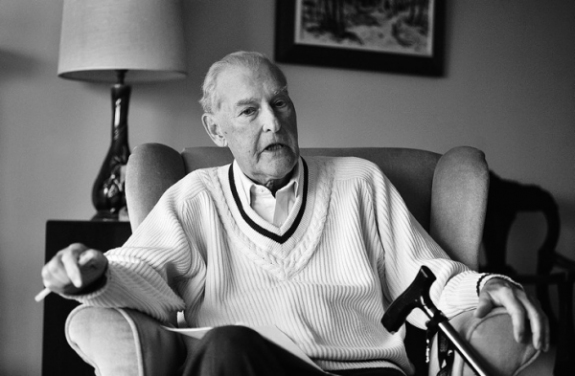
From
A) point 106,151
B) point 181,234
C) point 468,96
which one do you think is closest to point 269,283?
point 181,234

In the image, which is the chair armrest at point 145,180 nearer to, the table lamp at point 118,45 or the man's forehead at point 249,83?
the man's forehead at point 249,83

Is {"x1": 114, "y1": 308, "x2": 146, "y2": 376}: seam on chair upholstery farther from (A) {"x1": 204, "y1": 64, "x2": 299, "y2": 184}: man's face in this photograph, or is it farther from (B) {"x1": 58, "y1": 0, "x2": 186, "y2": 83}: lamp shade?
(B) {"x1": 58, "y1": 0, "x2": 186, "y2": 83}: lamp shade

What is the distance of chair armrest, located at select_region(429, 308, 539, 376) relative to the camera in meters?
1.48

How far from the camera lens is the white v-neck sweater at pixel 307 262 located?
1.66m

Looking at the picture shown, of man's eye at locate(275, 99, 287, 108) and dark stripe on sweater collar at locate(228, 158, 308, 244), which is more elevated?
man's eye at locate(275, 99, 287, 108)

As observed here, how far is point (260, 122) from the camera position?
6.11 feet

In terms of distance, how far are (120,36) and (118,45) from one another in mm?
30

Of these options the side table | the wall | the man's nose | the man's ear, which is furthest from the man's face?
the wall

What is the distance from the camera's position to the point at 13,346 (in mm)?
2795

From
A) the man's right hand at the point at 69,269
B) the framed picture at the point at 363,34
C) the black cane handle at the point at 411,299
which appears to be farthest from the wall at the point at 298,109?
the black cane handle at the point at 411,299

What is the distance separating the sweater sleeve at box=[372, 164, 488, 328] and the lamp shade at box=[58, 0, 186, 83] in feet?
3.03

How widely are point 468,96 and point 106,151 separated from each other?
5.39 feet

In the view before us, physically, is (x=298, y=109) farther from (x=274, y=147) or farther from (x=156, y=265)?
(x=156, y=265)

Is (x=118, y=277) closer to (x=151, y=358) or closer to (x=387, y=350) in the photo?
(x=151, y=358)
